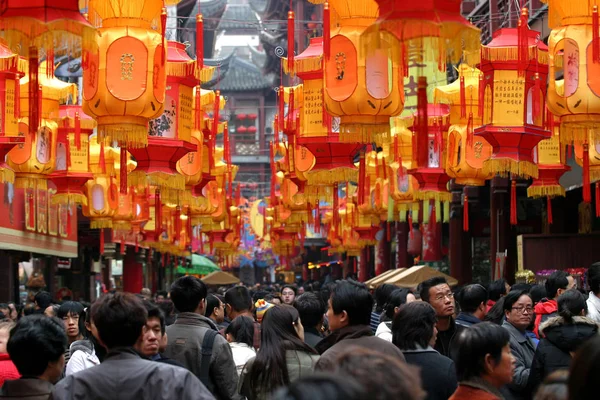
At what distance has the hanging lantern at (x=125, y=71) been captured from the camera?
1020 centimetres

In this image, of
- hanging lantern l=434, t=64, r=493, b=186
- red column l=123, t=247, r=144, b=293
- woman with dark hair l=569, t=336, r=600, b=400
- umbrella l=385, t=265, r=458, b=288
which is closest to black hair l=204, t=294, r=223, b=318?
hanging lantern l=434, t=64, r=493, b=186

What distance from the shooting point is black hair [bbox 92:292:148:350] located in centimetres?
446

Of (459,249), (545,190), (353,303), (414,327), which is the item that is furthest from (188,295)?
(459,249)

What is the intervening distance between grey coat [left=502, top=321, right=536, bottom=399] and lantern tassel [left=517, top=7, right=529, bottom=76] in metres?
3.60

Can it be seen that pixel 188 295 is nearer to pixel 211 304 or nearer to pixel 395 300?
pixel 211 304

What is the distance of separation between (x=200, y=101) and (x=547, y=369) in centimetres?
806

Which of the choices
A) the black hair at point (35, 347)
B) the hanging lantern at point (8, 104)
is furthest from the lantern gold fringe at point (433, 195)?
the black hair at point (35, 347)

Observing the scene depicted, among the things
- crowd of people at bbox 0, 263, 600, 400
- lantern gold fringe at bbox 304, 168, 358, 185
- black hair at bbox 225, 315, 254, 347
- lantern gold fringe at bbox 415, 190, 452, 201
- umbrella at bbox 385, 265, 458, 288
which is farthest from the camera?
umbrella at bbox 385, 265, 458, 288

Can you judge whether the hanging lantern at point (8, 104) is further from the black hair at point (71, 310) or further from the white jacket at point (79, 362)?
the white jacket at point (79, 362)

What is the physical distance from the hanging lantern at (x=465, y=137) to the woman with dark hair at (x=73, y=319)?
246 inches

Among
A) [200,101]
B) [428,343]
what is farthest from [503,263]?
[428,343]

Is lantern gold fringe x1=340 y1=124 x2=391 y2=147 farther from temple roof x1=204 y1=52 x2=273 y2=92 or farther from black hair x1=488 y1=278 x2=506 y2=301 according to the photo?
temple roof x1=204 y1=52 x2=273 y2=92

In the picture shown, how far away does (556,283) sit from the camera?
965 cm

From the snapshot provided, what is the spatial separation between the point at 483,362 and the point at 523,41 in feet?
21.3
